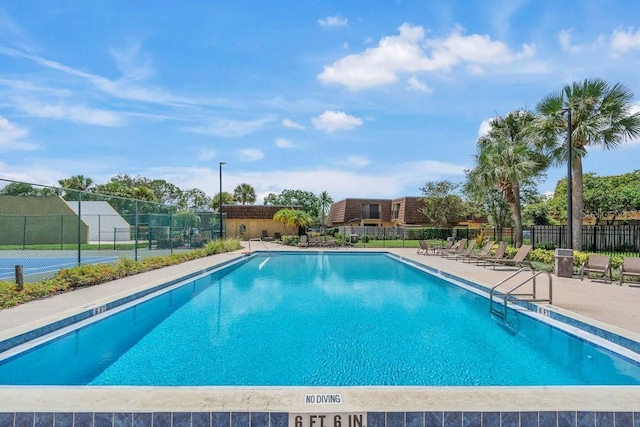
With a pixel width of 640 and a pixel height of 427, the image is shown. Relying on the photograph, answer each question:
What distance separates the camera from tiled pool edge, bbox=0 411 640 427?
282 cm

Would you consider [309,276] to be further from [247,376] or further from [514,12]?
[514,12]

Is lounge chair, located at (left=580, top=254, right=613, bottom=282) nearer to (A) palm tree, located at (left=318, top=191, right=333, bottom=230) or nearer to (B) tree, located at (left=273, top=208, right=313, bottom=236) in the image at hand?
(B) tree, located at (left=273, top=208, right=313, bottom=236)

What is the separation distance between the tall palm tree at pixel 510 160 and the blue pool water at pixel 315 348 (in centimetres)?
994

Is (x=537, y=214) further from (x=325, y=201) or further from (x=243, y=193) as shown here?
(x=243, y=193)

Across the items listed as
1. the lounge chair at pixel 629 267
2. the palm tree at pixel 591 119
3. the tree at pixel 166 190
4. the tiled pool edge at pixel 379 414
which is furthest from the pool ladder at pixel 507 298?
the tree at pixel 166 190

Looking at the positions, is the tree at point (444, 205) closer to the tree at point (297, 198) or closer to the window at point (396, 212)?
the window at point (396, 212)

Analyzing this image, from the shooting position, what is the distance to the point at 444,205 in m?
34.0

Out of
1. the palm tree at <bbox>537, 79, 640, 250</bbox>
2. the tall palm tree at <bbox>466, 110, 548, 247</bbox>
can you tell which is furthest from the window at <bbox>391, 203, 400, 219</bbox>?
the palm tree at <bbox>537, 79, 640, 250</bbox>

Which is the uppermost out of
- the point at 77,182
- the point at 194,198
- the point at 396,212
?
the point at 77,182

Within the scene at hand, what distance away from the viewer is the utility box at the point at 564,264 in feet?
35.3

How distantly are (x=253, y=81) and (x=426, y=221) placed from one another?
27843mm

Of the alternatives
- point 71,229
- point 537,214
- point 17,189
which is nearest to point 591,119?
point 537,214

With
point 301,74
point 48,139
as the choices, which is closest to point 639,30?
point 301,74

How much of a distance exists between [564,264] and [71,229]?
67.2 ft
